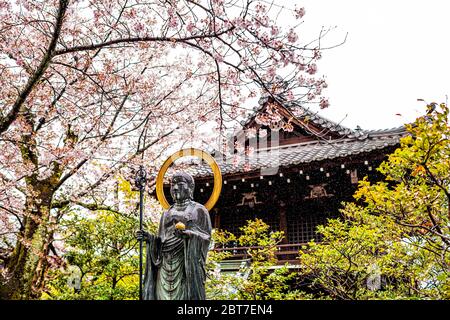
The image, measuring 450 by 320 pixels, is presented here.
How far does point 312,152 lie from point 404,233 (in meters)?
7.06

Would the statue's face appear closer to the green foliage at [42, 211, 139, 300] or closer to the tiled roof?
the green foliage at [42, 211, 139, 300]

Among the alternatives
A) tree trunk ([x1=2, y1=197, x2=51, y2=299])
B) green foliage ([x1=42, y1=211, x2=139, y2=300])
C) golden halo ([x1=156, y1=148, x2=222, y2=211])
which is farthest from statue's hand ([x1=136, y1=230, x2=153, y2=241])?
green foliage ([x1=42, y1=211, x2=139, y2=300])

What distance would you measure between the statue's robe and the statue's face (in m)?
Result: 0.15

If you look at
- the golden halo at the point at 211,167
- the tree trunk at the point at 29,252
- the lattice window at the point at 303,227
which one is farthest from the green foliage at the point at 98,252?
the lattice window at the point at 303,227

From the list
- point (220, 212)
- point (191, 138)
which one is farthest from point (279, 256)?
point (191, 138)

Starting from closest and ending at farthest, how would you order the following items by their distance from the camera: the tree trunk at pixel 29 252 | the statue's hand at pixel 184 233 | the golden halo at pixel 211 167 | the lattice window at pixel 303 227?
1. the statue's hand at pixel 184 233
2. the golden halo at pixel 211 167
3. the tree trunk at pixel 29 252
4. the lattice window at pixel 303 227

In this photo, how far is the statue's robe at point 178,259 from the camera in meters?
5.53

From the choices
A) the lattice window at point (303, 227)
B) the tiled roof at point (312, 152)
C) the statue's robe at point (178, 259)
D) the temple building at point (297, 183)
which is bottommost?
the statue's robe at point (178, 259)

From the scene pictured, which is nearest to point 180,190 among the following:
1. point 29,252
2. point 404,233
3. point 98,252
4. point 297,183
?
point 404,233

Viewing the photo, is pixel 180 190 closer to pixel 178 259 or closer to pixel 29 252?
pixel 178 259

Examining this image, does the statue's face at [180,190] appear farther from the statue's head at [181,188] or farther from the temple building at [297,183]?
the temple building at [297,183]

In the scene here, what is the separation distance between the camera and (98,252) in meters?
11.2

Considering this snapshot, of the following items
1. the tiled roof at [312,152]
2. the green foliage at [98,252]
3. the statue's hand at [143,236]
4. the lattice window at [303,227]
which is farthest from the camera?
the lattice window at [303,227]
